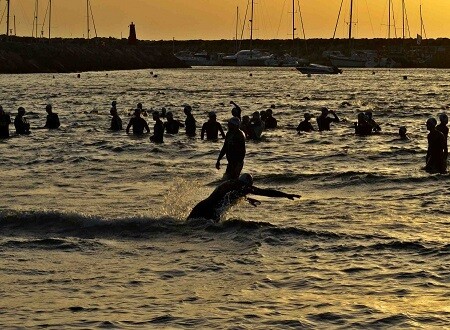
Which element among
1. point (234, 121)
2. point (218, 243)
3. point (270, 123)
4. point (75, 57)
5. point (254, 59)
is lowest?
point (218, 243)

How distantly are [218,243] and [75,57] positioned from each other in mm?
125581

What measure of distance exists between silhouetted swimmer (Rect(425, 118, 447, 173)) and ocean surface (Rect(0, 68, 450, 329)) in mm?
329

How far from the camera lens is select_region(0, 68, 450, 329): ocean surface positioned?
39.0 ft

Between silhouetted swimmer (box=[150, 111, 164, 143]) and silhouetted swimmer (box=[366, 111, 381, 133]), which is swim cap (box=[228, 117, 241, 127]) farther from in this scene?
silhouetted swimmer (box=[366, 111, 381, 133])

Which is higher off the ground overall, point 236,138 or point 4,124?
point 236,138

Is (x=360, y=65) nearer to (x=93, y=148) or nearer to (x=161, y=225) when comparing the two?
(x=93, y=148)

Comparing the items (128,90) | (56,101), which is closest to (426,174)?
(56,101)

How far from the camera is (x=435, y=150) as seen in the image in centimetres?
2269

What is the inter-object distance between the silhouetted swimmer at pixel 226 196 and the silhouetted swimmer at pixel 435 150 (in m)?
6.79

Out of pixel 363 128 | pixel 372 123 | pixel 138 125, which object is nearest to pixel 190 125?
pixel 138 125

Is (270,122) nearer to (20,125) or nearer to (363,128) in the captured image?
(363,128)

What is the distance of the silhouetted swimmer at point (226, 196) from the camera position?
15.5 metres

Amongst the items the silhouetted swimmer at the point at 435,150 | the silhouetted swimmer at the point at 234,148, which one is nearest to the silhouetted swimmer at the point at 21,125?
the silhouetted swimmer at the point at 435,150

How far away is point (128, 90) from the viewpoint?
258 ft
